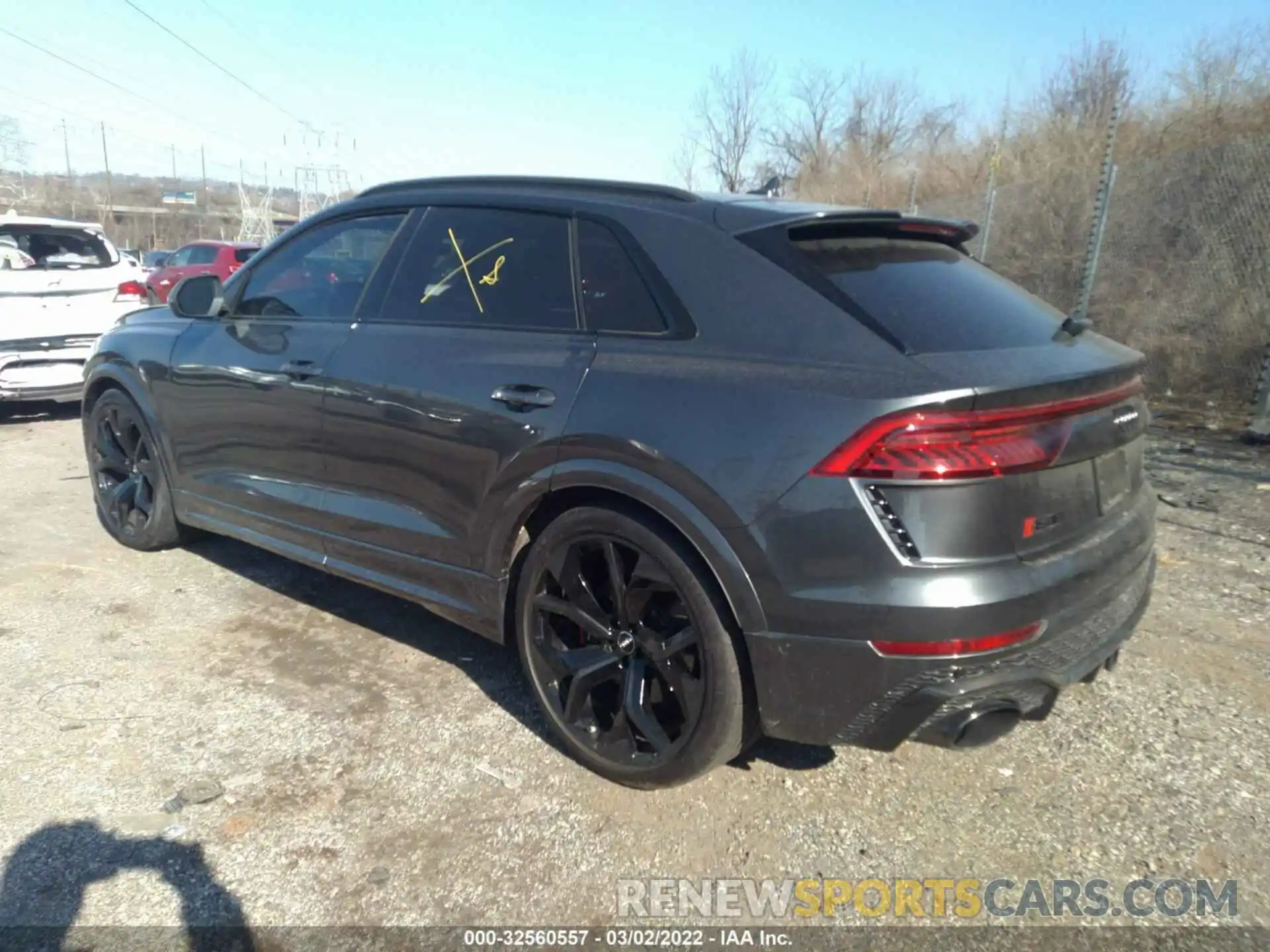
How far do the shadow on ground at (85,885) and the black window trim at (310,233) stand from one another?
1.95 metres

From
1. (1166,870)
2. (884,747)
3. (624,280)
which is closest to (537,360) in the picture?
(624,280)

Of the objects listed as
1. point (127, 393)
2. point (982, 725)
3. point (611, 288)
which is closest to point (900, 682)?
point (982, 725)

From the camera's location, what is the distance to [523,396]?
2846mm

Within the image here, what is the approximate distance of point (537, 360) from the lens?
2865 mm

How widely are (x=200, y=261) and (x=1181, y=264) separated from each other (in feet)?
59.4

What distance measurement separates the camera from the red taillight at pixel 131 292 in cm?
812

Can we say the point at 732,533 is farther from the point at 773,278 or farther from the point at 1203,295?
the point at 1203,295

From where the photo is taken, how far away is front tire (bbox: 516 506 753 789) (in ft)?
8.11

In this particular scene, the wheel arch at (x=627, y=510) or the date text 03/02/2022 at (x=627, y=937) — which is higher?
the wheel arch at (x=627, y=510)

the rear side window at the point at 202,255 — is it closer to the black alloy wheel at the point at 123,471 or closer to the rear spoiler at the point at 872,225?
the black alloy wheel at the point at 123,471

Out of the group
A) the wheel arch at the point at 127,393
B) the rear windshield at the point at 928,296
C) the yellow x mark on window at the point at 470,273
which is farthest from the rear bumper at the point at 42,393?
the rear windshield at the point at 928,296

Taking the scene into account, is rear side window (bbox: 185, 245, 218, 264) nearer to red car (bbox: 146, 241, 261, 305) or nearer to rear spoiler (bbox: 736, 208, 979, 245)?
red car (bbox: 146, 241, 261, 305)

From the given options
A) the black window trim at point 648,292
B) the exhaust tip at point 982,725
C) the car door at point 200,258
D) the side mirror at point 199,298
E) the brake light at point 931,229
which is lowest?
the exhaust tip at point 982,725

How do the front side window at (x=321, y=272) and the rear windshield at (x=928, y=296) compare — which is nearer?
the rear windshield at (x=928, y=296)
